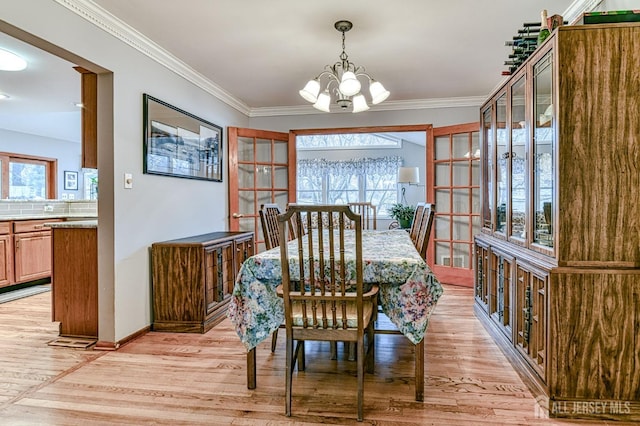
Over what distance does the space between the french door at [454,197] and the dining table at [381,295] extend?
2.73m

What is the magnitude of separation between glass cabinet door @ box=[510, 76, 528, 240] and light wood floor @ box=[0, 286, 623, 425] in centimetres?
90

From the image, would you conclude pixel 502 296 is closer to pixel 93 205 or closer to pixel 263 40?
pixel 263 40

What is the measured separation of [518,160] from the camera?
2.47 meters

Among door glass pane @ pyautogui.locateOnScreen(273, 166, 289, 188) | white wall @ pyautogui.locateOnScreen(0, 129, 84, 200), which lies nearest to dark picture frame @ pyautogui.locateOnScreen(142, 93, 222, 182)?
door glass pane @ pyautogui.locateOnScreen(273, 166, 289, 188)

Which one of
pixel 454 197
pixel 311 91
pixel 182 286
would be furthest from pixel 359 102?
pixel 454 197

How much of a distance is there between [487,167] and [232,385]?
8.60 ft

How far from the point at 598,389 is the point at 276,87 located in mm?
3784

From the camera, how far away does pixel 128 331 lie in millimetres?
2863

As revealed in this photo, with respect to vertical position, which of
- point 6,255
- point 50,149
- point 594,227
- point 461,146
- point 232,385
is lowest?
point 232,385

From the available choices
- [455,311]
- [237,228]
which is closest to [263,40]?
[237,228]

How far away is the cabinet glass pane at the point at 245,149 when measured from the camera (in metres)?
4.74

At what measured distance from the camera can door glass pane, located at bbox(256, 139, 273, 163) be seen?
4898 millimetres

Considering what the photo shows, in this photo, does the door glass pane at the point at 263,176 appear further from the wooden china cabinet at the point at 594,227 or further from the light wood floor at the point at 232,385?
the wooden china cabinet at the point at 594,227

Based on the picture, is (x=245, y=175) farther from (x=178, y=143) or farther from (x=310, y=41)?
(x=310, y=41)
